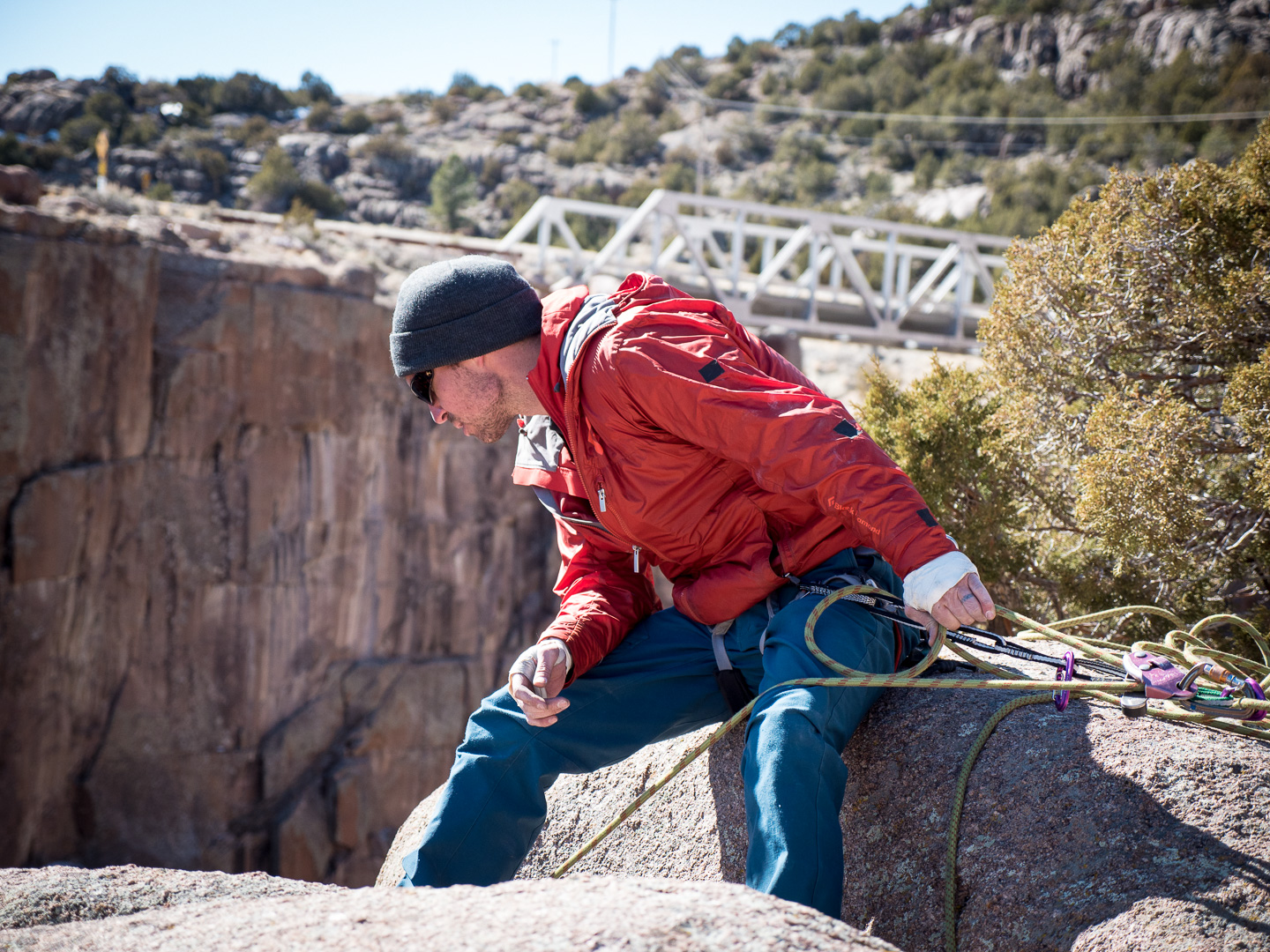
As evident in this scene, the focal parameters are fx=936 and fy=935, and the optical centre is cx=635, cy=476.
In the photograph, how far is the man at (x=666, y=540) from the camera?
1834 mm

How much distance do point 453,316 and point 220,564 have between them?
1009 cm

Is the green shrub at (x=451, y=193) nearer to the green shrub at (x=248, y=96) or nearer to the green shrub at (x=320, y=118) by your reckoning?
the green shrub at (x=320, y=118)

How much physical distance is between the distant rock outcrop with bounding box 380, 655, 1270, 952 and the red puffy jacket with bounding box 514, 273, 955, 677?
0.49 m

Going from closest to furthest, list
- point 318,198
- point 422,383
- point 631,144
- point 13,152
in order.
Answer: point 422,383
point 13,152
point 318,198
point 631,144

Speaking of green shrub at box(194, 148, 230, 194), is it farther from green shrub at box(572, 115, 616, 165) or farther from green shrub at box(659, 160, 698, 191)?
green shrub at box(659, 160, 698, 191)

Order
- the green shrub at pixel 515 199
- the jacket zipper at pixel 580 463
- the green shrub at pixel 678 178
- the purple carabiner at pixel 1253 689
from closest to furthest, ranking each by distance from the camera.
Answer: the purple carabiner at pixel 1253 689
the jacket zipper at pixel 580 463
the green shrub at pixel 515 199
the green shrub at pixel 678 178

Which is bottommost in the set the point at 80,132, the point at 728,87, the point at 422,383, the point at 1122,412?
the point at 1122,412

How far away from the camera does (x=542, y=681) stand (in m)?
2.05

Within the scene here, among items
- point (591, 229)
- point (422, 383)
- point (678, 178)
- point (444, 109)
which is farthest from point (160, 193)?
point (422, 383)

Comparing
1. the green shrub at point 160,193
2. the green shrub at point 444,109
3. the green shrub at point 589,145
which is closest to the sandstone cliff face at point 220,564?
the green shrub at point 160,193

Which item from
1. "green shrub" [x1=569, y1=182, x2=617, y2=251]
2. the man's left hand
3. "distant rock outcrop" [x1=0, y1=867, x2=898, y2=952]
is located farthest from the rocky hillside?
"distant rock outcrop" [x1=0, y1=867, x2=898, y2=952]

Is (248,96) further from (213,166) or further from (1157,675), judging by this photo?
(1157,675)

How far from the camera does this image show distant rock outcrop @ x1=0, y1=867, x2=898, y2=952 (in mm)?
1386

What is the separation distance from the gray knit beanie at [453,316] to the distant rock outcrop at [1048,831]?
123 centimetres
